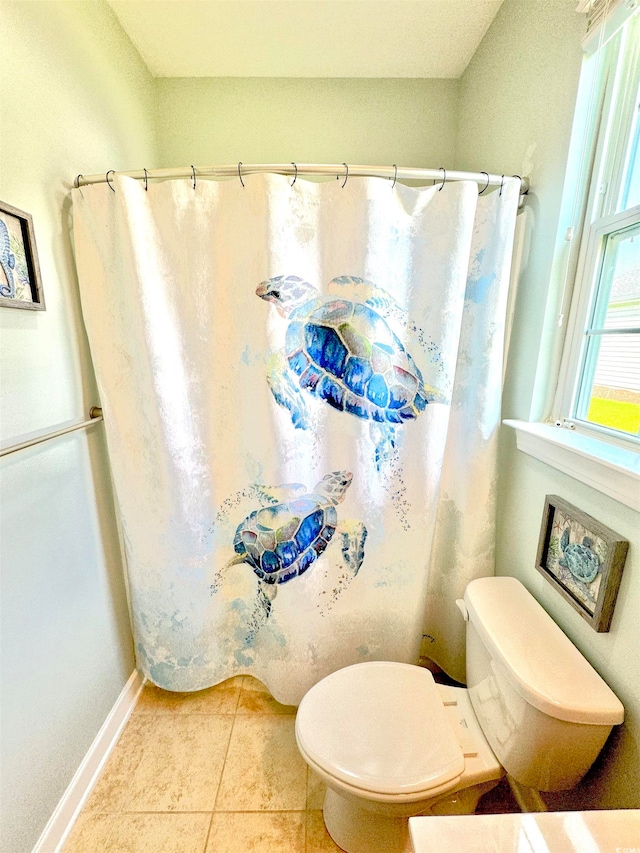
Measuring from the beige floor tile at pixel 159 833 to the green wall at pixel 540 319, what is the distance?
3.20ft

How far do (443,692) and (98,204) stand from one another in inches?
67.9

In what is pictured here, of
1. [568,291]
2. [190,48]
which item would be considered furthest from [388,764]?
[190,48]

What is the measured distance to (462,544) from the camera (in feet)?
4.13

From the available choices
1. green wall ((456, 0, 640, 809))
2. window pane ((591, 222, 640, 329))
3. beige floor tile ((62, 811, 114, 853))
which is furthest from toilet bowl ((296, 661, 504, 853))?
window pane ((591, 222, 640, 329))

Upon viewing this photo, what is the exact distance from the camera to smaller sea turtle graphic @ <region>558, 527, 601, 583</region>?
804 mm

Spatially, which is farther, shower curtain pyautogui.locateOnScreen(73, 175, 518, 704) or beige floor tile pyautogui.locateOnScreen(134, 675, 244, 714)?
beige floor tile pyautogui.locateOnScreen(134, 675, 244, 714)

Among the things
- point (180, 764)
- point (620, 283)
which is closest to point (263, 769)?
point (180, 764)

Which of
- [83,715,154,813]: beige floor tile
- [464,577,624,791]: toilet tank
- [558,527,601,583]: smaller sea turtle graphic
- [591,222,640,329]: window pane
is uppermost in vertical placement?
[591,222,640,329]: window pane

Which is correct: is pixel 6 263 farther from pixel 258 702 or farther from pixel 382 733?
pixel 258 702

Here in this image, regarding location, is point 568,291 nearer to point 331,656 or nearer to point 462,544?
point 462,544

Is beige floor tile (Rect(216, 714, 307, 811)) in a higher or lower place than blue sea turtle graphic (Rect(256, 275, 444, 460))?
lower

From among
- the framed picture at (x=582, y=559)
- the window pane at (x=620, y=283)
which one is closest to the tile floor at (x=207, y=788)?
the framed picture at (x=582, y=559)

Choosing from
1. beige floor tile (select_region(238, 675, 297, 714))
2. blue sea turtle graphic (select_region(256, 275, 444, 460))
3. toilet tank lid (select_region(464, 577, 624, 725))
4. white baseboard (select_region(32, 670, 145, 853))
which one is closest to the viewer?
toilet tank lid (select_region(464, 577, 624, 725))

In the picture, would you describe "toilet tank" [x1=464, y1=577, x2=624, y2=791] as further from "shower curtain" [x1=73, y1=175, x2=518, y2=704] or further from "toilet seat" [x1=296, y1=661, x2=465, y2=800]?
"shower curtain" [x1=73, y1=175, x2=518, y2=704]
